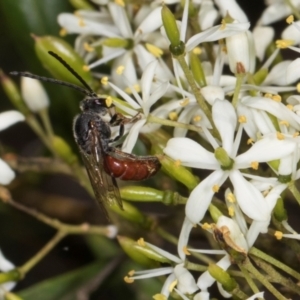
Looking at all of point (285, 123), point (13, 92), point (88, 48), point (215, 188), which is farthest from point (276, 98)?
point (13, 92)

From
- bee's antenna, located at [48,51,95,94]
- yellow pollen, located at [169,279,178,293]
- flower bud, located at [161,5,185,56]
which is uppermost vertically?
flower bud, located at [161,5,185,56]

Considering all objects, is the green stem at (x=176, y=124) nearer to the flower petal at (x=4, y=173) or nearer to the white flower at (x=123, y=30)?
the white flower at (x=123, y=30)

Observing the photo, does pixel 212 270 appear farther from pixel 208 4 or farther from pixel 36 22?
pixel 36 22

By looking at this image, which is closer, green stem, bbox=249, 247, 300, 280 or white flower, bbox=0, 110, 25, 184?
green stem, bbox=249, 247, 300, 280

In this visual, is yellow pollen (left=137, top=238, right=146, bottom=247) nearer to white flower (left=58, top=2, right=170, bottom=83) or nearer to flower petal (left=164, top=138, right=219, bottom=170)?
flower petal (left=164, top=138, right=219, bottom=170)

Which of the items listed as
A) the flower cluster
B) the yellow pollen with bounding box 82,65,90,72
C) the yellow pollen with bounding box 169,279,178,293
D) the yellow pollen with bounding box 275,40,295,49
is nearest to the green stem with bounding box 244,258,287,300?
the flower cluster

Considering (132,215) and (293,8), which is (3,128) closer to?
(132,215)
